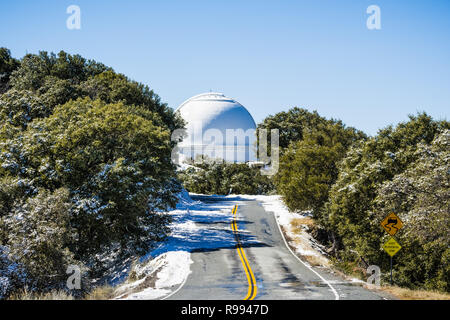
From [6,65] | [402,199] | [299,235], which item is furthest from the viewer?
[6,65]

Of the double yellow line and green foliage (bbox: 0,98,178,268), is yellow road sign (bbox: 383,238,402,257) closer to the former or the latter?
the double yellow line

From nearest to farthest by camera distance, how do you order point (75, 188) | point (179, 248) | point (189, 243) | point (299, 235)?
point (75, 188), point (179, 248), point (189, 243), point (299, 235)

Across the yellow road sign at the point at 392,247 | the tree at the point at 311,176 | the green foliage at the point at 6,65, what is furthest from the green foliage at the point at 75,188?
the green foliage at the point at 6,65

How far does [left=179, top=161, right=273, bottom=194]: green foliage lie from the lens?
71.4 meters

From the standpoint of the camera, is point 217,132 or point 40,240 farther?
point 217,132

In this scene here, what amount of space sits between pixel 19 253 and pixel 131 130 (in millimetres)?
11786

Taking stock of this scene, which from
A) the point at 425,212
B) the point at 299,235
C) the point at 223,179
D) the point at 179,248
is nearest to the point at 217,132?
the point at 223,179

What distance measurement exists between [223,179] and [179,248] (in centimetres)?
4464

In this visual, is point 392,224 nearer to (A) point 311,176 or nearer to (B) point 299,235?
(B) point 299,235

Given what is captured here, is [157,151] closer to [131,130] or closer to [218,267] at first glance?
[131,130]

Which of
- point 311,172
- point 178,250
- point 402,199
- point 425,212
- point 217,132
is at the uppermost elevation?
point 217,132

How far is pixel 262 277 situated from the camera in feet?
67.8

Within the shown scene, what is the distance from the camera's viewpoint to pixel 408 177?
2345 cm

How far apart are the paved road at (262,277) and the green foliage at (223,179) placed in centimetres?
3711
